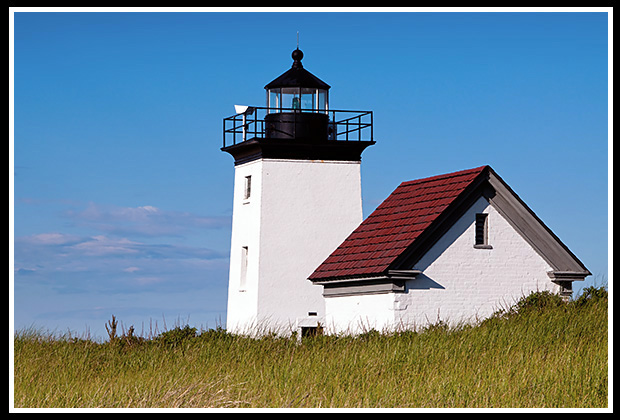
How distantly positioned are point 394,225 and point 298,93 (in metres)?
5.38

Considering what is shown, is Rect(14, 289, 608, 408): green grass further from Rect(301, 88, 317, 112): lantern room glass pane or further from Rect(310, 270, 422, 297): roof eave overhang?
Rect(301, 88, 317, 112): lantern room glass pane

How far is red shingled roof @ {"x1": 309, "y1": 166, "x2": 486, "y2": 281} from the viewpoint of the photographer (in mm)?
18203

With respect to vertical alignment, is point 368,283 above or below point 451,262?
below

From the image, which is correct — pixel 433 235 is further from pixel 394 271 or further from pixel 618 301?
pixel 618 301

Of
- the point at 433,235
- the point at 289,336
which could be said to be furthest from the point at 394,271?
the point at 289,336

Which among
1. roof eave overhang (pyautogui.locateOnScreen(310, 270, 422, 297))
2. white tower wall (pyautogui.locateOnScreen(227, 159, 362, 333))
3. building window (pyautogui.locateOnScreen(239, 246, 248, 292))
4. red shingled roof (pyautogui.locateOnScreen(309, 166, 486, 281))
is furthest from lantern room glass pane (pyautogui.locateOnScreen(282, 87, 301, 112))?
roof eave overhang (pyautogui.locateOnScreen(310, 270, 422, 297))

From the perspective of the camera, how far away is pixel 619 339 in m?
11.5

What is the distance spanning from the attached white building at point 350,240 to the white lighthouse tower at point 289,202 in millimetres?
27

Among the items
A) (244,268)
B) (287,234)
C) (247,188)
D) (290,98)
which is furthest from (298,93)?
(244,268)

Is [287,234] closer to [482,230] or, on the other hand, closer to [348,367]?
[482,230]

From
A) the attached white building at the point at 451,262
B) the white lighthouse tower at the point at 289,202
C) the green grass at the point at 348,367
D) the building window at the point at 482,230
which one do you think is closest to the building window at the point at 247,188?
the white lighthouse tower at the point at 289,202

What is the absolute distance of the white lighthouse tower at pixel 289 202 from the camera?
21891mm

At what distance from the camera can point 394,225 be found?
19328 mm

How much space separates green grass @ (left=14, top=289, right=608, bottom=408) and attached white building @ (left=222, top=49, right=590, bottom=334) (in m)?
0.78
